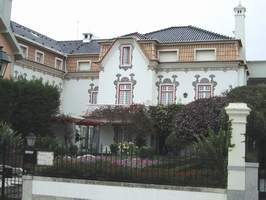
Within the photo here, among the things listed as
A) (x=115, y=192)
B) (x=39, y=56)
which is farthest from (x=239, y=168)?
(x=39, y=56)

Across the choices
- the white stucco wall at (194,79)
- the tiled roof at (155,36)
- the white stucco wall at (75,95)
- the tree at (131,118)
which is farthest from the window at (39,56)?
the white stucco wall at (194,79)

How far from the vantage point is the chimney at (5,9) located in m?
30.7

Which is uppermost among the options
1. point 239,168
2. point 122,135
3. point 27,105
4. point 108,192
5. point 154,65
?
point 154,65

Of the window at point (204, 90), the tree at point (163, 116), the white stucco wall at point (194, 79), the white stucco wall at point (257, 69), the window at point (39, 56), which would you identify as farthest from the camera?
the white stucco wall at point (257, 69)

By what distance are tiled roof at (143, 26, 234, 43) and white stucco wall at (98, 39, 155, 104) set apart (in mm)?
2467

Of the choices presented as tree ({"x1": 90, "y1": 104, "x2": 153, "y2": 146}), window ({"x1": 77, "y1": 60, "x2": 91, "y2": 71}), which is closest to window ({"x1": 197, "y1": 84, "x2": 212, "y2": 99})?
tree ({"x1": 90, "y1": 104, "x2": 153, "y2": 146})

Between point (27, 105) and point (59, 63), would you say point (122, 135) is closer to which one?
point (59, 63)

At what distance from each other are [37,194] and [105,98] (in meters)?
26.8

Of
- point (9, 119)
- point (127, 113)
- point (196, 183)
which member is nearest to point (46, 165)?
point (196, 183)

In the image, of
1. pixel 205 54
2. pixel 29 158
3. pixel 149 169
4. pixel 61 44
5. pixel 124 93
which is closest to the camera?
pixel 149 169

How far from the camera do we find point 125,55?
130 feet

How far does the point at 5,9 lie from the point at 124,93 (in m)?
12.4

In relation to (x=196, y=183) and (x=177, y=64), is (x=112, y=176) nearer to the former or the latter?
(x=196, y=183)

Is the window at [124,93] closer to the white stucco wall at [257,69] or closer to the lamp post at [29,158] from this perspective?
the white stucco wall at [257,69]
